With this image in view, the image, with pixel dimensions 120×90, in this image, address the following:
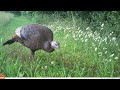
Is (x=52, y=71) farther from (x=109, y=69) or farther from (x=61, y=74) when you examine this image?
(x=109, y=69)

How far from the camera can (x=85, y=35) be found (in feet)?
10.1

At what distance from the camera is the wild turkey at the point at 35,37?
3031mm

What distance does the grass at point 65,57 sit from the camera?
118 inches

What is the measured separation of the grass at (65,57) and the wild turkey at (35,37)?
0.14 ft

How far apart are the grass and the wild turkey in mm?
44

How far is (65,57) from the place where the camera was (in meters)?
3.04

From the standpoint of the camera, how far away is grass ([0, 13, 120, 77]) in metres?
3.00

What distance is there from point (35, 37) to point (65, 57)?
1.19 ft

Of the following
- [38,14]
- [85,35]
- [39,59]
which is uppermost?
[38,14]

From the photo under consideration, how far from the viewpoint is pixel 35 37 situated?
9.98 ft

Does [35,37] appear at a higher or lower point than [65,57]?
higher
